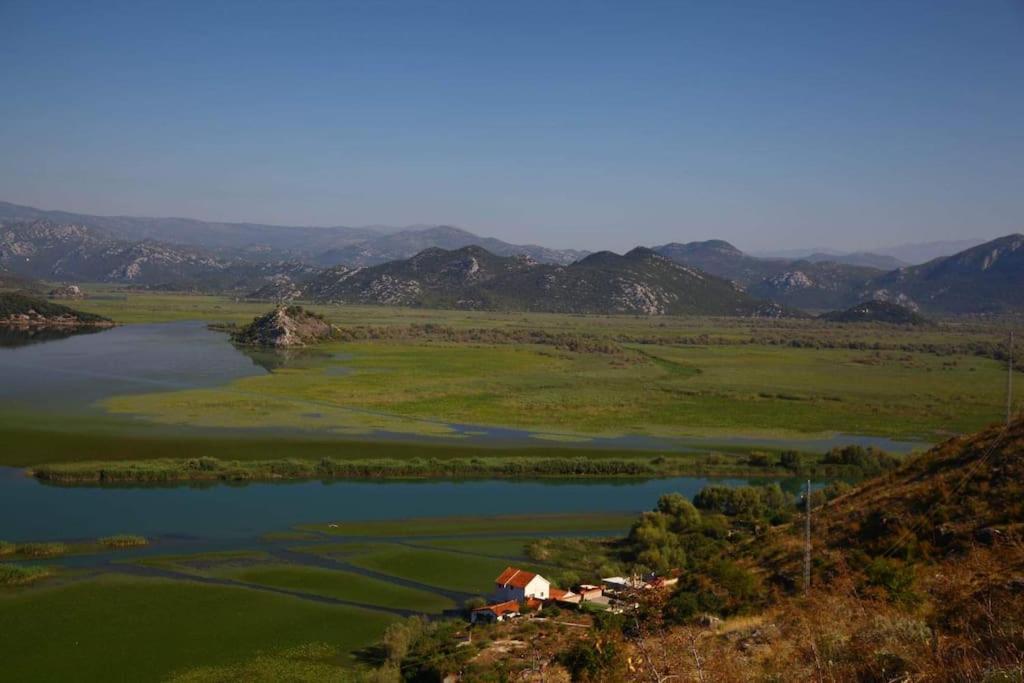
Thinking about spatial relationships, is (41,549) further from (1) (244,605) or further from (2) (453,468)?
(2) (453,468)

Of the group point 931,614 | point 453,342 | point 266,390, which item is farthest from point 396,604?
point 453,342

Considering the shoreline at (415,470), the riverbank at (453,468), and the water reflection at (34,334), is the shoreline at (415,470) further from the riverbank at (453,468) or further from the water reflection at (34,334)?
the water reflection at (34,334)

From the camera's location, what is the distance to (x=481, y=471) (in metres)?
40.2

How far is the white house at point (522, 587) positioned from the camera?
22547mm

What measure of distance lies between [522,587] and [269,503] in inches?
609

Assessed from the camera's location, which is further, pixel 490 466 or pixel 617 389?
pixel 617 389

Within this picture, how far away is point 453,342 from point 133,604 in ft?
264

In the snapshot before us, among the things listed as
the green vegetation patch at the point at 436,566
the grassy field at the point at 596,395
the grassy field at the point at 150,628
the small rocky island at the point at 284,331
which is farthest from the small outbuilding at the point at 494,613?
the small rocky island at the point at 284,331

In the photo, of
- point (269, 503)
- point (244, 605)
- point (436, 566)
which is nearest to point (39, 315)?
point (269, 503)

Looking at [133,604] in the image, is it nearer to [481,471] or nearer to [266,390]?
[481,471]

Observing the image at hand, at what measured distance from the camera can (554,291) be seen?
18350 centimetres

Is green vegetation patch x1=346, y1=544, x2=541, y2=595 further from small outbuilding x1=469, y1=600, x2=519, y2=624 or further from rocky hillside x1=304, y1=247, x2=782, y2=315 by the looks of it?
rocky hillside x1=304, y1=247, x2=782, y2=315

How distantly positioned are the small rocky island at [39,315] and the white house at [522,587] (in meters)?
98.8

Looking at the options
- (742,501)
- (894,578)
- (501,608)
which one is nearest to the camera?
(894,578)
